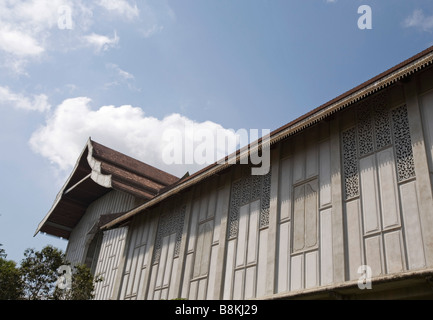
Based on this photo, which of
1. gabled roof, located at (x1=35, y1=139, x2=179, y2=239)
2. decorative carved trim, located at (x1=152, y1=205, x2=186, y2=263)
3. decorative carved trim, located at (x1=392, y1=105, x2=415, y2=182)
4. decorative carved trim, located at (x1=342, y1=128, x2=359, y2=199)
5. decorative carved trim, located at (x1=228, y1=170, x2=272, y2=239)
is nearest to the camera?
decorative carved trim, located at (x1=392, y1=105, x2=415, y2=182)

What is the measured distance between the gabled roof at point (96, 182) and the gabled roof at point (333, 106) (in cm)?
536

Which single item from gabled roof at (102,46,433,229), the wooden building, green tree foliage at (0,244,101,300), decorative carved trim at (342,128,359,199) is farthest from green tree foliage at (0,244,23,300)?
decorative carved trim at (342,128,359,199)

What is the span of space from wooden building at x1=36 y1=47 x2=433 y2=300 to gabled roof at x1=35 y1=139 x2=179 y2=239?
135 inches

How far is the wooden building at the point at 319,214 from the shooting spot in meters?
7.12

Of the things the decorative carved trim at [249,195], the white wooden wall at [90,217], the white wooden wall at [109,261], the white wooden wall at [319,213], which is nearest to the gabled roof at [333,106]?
the white wooden wall at [319,213]

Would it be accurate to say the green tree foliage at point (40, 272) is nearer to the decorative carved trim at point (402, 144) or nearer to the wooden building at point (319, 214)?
the wooden building at point (319, 214)

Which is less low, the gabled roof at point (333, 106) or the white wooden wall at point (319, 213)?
the gabled roof at point (333, 106)

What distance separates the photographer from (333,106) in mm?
8547

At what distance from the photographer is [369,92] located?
7969mm

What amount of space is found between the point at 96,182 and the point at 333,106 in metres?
11.2

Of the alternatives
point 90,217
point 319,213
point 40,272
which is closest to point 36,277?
point 40,272

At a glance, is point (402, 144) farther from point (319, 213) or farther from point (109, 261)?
point (109, 261)

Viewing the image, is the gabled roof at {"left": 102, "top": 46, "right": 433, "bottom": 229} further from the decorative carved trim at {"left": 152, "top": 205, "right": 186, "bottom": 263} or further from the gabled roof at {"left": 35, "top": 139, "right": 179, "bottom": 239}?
the gabled roof at {"left": 35, "top": 139, "right": 179, "bottom": 239}

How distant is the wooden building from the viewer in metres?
7.12
